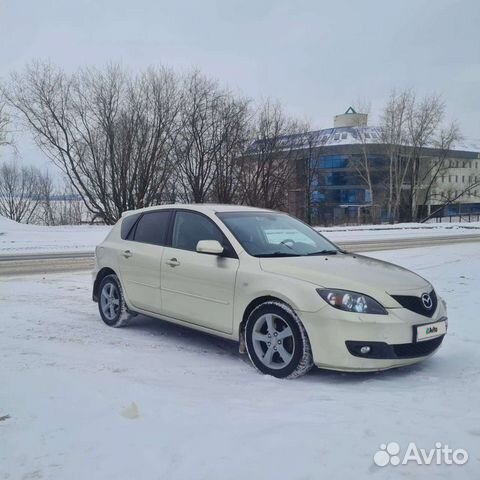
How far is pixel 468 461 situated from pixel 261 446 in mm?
1210

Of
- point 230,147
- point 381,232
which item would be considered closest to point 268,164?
point 230,147

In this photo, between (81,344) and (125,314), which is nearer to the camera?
(81,344)

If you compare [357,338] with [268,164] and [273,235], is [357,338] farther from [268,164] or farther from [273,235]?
[268,164]

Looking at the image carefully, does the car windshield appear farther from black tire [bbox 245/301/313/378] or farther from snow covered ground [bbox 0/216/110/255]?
snow covered ground [bbox 0/216/110/255]

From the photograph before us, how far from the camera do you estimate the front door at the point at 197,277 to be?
5.04 metres

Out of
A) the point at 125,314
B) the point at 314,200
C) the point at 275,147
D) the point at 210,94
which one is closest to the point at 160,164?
the point at 210,94

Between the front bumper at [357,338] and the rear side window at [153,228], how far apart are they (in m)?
2.30

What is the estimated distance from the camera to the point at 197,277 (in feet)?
17.4

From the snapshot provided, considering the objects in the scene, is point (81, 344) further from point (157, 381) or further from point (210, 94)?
point (210, 94)

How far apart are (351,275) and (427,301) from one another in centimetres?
73

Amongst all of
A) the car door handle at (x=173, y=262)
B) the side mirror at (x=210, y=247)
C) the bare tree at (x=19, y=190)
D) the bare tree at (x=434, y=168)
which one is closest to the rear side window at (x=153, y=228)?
the car door handle at (x=173, y=262)

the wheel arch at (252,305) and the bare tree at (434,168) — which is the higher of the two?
the bare tree at (434,168)

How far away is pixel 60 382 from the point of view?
4.27 metres

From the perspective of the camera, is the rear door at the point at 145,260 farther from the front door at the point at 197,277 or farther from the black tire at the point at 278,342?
the black tire at the point at 278,342
